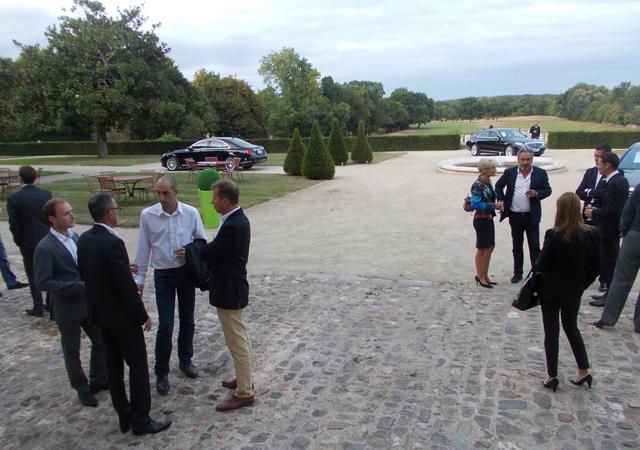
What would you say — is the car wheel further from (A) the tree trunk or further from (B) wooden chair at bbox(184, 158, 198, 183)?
(A) the tree trunk

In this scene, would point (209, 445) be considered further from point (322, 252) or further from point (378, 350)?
point (322, 252)

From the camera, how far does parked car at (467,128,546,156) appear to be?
28.8 metres

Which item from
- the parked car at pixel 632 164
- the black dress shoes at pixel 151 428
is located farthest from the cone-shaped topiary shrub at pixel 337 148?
the black dress shoes at pixel 151 428

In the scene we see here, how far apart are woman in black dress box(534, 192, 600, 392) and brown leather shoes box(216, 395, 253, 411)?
7.90 ft

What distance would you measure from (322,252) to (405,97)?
3656 inches

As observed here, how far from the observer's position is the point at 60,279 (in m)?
4.06

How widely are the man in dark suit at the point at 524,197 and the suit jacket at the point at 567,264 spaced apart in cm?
267

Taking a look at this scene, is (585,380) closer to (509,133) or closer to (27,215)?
(27,215)

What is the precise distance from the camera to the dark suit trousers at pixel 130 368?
3.47m

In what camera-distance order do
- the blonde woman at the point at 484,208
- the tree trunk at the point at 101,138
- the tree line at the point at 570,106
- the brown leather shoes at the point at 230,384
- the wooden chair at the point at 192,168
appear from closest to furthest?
the brown leather shoes at the point at 230,384
the blonde woman at the point at 484,208
the wooden chair at the point at 192,168
the tree trunk at the point at 101,138
the tree line at the point at 570,106

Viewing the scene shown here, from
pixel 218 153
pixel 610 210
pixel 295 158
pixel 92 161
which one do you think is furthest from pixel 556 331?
pixel 92 161

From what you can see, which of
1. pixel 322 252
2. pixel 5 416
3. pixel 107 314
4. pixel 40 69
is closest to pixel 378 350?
pixel 107 314

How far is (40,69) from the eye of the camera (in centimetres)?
3056

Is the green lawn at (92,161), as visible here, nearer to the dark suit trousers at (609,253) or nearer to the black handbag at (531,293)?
the dark suit trousers at (609,253)
